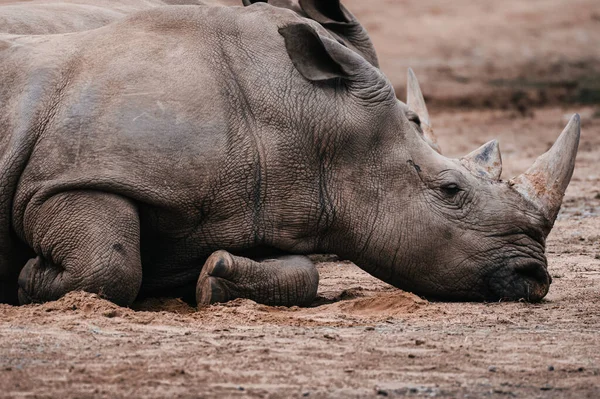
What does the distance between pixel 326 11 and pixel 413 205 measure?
2.96m

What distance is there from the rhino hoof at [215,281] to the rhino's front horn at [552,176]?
1741mm

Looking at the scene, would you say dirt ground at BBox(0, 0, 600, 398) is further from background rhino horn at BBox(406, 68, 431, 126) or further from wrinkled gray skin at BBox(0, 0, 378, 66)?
wrinkled gray skin at BBox(0, 0, 378, 66)

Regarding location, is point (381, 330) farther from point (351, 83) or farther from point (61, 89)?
point (61, 89)

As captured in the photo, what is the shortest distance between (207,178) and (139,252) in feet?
1.57

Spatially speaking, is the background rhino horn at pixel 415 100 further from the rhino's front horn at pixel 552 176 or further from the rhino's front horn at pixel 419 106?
the rhino's front horn at pixel 552 176

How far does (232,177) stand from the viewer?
6637 millimetres

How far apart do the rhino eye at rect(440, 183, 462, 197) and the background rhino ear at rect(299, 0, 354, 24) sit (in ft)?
8.84

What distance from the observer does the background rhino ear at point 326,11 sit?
958cm

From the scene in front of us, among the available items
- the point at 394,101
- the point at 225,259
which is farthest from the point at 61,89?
the point at 394,101

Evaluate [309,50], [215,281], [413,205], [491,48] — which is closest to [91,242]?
[215,281]

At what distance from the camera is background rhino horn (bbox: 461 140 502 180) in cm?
737

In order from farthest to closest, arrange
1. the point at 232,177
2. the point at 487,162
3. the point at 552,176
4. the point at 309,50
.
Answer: the point at 487,162 < the point at 552,176 < the point at 309,50 < the point at 232,177

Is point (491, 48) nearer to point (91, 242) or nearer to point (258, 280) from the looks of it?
point (258, 280)

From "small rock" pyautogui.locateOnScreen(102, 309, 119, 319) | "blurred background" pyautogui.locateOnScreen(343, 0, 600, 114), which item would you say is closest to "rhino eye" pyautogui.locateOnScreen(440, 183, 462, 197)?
"small rock" pyautogui.locateOnScreen(102, 309, 119, 319)
